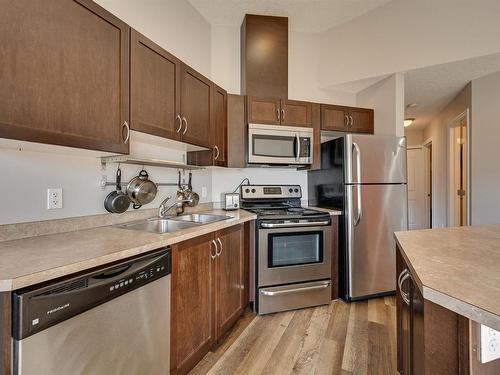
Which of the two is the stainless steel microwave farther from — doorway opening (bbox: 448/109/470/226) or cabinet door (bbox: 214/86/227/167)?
doorway opening (bbox: 448/109/470/226)

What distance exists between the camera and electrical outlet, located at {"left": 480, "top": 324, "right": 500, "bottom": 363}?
638mm

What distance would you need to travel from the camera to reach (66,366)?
2.81 ft

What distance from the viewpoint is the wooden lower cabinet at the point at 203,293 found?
1386 mm

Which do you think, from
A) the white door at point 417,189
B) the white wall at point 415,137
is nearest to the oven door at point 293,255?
the white door at point 417,189

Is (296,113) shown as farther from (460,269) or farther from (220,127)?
(460,269)

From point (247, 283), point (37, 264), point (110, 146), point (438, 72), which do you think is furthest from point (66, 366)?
point (438, 72)

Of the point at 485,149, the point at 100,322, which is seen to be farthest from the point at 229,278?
the point at 485,149

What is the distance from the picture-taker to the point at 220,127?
240cm

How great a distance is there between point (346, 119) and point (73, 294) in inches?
116

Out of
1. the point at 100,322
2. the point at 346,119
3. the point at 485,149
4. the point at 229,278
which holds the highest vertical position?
the point at 346,119

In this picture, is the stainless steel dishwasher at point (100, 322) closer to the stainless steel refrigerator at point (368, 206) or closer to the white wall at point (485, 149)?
the stainless steel refrigerator at point (368, 206)

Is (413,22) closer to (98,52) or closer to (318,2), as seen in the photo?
(318,2)

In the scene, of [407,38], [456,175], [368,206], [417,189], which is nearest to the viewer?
[368,206]

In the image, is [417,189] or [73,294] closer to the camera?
[73,294]
